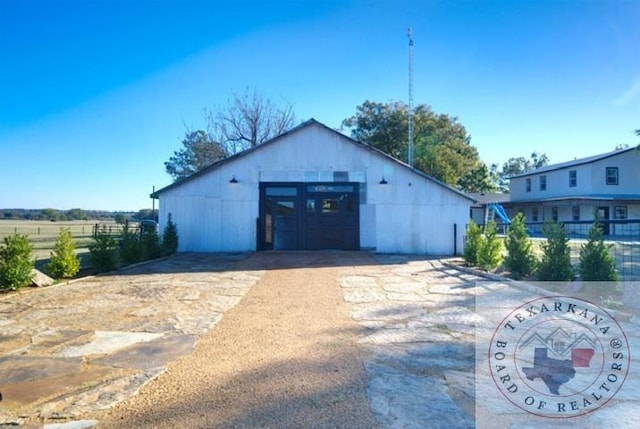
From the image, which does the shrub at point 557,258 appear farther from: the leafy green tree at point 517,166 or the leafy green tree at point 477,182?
the leafy green tree at point 517,166

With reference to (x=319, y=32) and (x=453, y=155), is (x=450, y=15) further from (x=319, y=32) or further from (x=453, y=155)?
(x=453, y=155)

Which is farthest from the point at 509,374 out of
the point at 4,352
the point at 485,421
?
the point at 4,352

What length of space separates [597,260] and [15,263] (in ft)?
32.3

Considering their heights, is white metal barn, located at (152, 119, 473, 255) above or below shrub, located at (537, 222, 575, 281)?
above

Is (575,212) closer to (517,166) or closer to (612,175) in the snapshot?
(612,175)

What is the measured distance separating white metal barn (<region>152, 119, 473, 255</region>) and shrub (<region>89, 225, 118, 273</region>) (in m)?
3.80

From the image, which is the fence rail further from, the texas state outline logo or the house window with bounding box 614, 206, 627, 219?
the house window with bounding box 614, 206, 627, 219

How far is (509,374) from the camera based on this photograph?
2965 mm

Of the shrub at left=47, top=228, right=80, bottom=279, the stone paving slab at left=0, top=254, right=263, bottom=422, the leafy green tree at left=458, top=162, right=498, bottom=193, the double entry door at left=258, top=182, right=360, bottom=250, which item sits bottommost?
the stone paving slab at left=0, top=254, right=263, bottom=422

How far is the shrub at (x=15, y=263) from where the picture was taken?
6367 millimetres

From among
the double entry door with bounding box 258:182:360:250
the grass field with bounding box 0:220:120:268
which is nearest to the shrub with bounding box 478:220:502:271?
the double entry door with bounding box 258:182:360:250

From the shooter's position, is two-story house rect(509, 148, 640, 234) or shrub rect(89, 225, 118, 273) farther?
two-story house rect(509, 148, 640, 234)

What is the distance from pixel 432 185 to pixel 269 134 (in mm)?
15331

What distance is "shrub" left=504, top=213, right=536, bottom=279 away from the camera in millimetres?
7461
